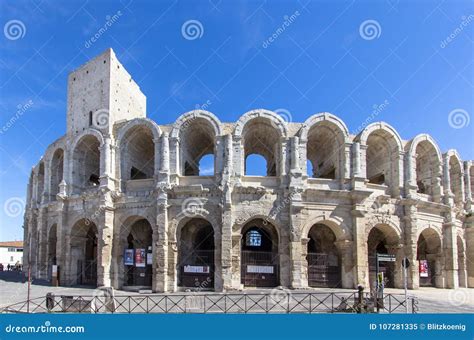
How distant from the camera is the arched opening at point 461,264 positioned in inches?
976

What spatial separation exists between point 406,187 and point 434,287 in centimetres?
657

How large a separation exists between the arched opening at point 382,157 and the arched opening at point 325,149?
95.1 inches

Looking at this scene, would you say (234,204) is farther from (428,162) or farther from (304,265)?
(428,162)

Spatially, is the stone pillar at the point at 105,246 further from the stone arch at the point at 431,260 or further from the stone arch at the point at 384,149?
the stone arch at the point at 431,260

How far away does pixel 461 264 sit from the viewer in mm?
25406

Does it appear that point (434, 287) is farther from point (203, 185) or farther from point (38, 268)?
point (38, 268)

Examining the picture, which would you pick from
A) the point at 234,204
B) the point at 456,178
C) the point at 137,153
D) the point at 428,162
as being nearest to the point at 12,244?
the point at 137,153

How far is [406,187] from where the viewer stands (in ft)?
74.3

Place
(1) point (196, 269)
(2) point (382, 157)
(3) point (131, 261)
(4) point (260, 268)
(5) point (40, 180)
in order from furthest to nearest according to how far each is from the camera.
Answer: (5) point (40, 180) < (2) point (382, 157) < (3) point (131, 261) < (1) point (196, 269) < (4) point (260, 268)

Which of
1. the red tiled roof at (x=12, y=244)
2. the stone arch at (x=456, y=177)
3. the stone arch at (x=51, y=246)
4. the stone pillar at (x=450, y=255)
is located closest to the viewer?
the stone pillar at (x=450, y=255)

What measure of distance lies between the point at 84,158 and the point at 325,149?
14994 millimetres

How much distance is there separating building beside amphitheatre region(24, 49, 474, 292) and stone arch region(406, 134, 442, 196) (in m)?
0.08

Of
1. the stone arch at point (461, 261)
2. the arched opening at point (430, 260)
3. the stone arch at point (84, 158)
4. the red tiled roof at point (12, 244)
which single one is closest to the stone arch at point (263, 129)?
the stone arch at point (84, 158)

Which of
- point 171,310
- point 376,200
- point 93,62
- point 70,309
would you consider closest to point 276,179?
point 376,200
